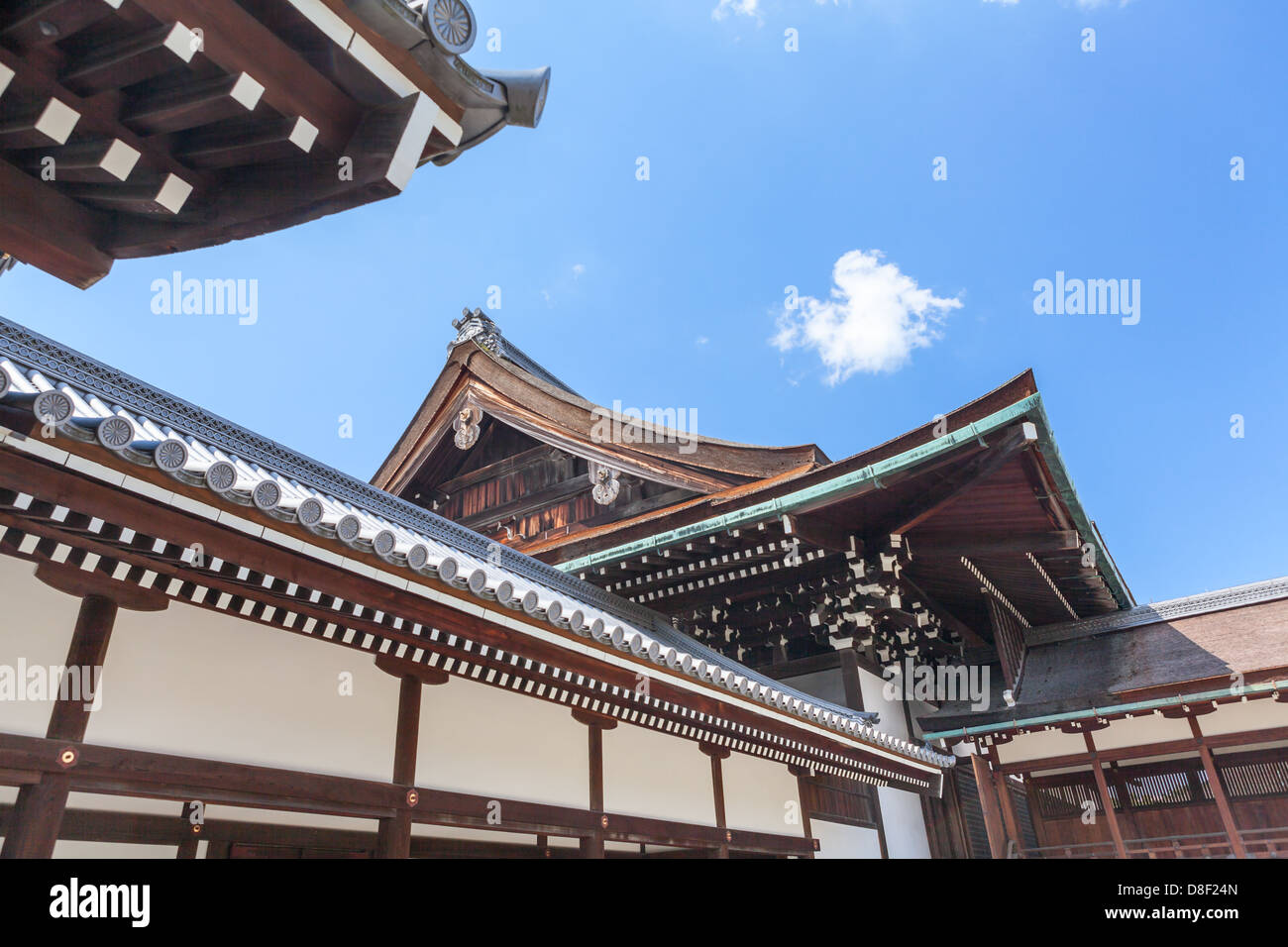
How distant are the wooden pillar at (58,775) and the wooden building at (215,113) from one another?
1.58 metres

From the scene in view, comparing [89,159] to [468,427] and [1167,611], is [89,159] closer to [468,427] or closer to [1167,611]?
[468,427]

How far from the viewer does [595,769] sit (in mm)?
6402

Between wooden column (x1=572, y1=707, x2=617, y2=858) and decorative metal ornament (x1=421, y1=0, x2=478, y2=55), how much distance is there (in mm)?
4715

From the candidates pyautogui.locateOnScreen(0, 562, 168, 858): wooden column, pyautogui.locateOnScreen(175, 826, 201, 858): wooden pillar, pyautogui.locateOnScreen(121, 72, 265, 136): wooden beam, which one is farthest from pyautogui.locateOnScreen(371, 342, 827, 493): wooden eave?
pyautogui.locateOnScreen(121, 72, 265, 136): wooden beam

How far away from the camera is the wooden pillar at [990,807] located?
9.07 meters

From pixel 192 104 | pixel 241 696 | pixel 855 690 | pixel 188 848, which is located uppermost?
pixel 192 104

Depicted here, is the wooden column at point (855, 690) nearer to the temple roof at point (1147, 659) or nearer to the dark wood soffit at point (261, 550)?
the temple roof at point (1147, 659)

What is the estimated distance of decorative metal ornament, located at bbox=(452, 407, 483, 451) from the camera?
1273 centimetres

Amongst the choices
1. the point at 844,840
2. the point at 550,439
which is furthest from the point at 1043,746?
the point at 550,439

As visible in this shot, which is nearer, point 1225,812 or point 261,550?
point 261,550

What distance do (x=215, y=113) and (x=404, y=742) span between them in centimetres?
366
